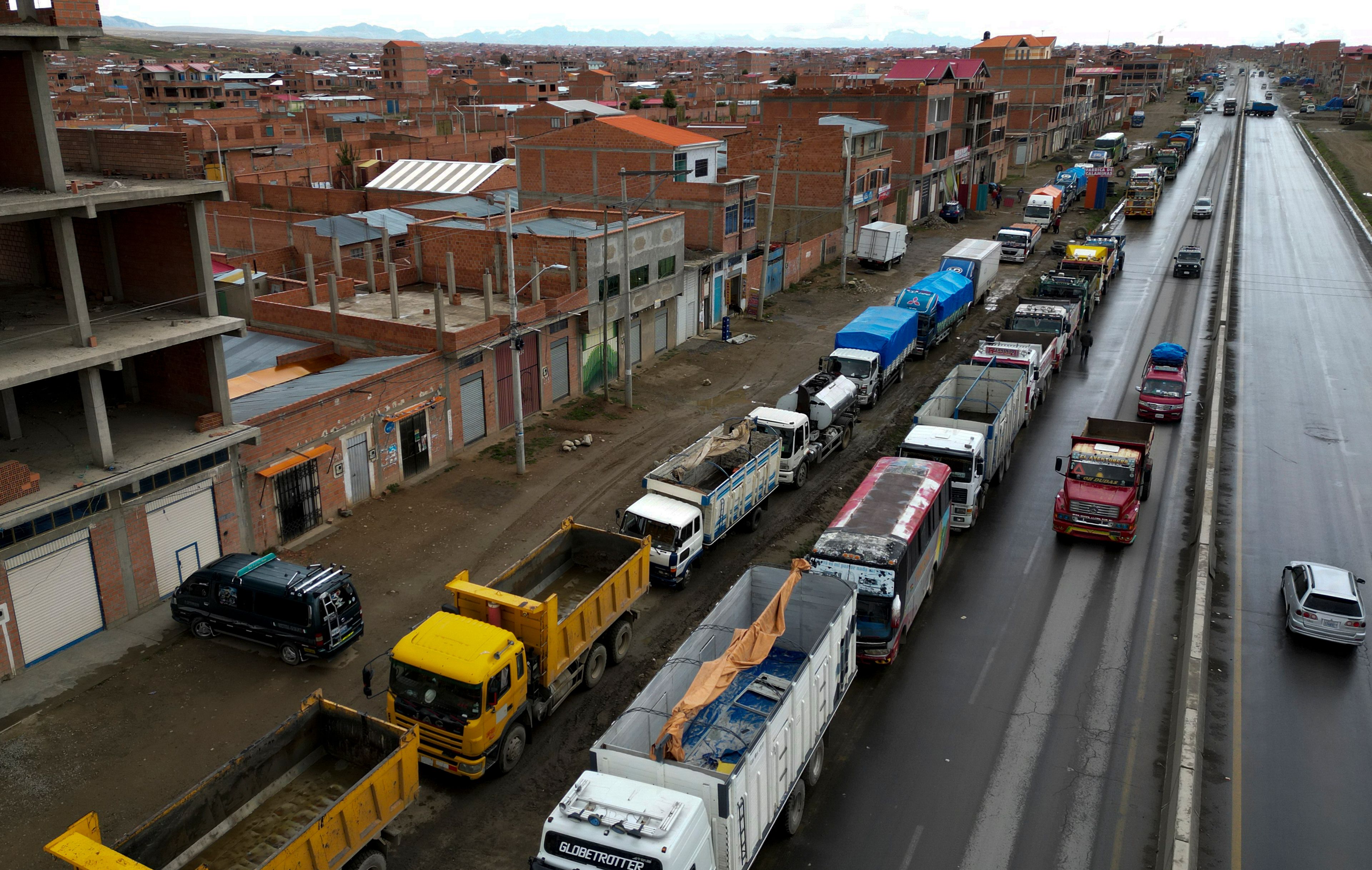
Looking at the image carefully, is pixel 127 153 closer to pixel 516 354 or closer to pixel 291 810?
pixel 516 354

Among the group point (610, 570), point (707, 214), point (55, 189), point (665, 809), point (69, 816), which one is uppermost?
point (55, 189)

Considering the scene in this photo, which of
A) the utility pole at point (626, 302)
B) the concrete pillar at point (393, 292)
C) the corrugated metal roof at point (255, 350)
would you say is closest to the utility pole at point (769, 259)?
the utility pole at point (626, 302)

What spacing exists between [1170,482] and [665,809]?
84.0 ft

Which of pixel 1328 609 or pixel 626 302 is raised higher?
pixel 626 302

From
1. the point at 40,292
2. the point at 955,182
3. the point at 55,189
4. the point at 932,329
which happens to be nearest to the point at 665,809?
the point at 55,189

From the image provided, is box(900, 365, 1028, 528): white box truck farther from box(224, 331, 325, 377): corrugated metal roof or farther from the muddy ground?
box(224, 331, 325, 377): corrugated metal roof

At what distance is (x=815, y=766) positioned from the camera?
17625mm

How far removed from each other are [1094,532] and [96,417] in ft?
84.6

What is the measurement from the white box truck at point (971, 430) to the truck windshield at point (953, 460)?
17mm

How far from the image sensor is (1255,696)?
20.7 metres

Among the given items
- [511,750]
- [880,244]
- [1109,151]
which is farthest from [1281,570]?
[1109,151]

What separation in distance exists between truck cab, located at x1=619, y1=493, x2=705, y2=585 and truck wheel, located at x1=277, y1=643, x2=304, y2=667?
814 centimetres

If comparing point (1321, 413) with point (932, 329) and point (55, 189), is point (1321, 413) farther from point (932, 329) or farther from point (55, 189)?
point (55, 189)

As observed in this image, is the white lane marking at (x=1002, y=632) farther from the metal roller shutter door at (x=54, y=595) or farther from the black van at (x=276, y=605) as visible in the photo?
the metal roller shutter door at (x=54, y=595)
